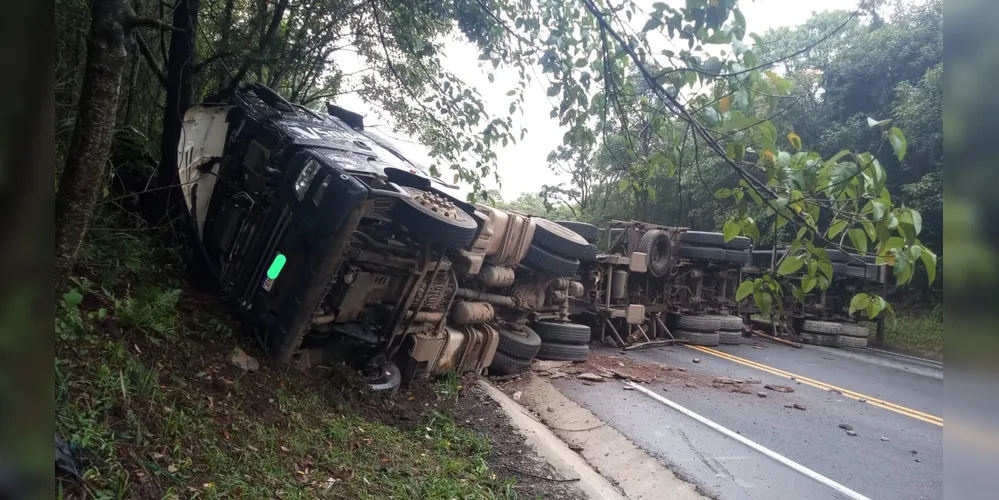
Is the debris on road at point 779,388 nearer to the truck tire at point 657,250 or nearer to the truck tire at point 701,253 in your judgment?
Result: the truck tire at point 657,250

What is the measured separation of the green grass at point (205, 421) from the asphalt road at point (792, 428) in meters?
1.78

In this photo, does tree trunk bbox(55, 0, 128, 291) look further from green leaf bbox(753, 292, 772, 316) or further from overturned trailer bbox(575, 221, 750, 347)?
overturned trailer bbox(575, 221, 750, 347)

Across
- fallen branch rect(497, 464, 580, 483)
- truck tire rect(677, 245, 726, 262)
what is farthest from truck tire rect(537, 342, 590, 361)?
truck tire rect(677, 245, 726, 262)

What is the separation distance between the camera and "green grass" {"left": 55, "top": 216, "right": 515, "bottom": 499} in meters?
2.75

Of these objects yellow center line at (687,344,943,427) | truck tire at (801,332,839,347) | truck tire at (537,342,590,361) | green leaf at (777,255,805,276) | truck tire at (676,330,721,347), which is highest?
green leaf at (777,255,805,276)

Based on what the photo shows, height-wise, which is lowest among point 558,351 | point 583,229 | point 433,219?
point 558,351

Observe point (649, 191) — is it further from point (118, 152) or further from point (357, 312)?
point (118, 152)

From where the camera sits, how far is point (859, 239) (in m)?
1.79

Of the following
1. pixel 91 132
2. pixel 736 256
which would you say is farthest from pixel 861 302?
pixel 736 256

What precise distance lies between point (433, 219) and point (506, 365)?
2991 mm

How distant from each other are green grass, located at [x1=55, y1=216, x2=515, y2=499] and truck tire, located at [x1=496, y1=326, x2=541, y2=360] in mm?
2142

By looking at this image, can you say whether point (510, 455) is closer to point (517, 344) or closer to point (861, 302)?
point (517, 344)

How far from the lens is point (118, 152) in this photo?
5895 millimetres

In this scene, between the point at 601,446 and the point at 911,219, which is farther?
the point at 601,446
